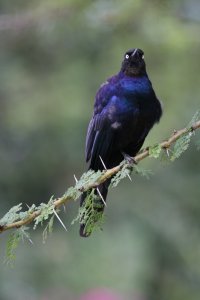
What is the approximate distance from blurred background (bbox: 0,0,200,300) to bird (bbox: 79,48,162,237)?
2651 mm

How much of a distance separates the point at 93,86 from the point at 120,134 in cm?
619

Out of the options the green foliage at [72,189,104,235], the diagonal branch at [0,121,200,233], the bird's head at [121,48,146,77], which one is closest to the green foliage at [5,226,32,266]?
the diagonal branch at [0,121,200,233]

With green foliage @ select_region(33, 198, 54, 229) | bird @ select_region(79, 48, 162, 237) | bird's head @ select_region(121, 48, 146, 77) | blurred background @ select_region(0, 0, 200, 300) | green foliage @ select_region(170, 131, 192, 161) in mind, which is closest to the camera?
green foliage @ select_region(33, 198, 54, 229)

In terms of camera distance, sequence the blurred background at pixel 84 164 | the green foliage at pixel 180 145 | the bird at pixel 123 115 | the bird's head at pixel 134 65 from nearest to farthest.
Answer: the green foliage at pixel 180 145 < the bird at pixel 123 115 < the bird's head at pixel 134 65 < the blurred background at pixel 84 164

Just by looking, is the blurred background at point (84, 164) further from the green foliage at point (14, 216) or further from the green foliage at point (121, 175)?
the green foliage at point (14, 216)

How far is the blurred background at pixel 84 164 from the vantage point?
8883 mm

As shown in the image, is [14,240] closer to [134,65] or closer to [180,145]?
[180,145]

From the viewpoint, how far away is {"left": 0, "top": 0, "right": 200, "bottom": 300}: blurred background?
8883mm

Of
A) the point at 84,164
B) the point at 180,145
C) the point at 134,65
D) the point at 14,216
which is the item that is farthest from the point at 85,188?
the point at 84,164

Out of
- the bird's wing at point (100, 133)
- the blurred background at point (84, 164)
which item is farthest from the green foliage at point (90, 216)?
the blurred background at point (84, 164)

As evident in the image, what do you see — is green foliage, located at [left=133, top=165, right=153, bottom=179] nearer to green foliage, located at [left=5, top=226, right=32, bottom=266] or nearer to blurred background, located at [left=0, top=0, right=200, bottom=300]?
green foliage, located at [left=5, top=226, right=32, bottom=266]

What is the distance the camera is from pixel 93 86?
36.1 ft

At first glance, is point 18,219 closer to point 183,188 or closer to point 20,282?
point 20,282

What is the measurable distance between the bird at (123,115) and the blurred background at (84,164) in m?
2.65
